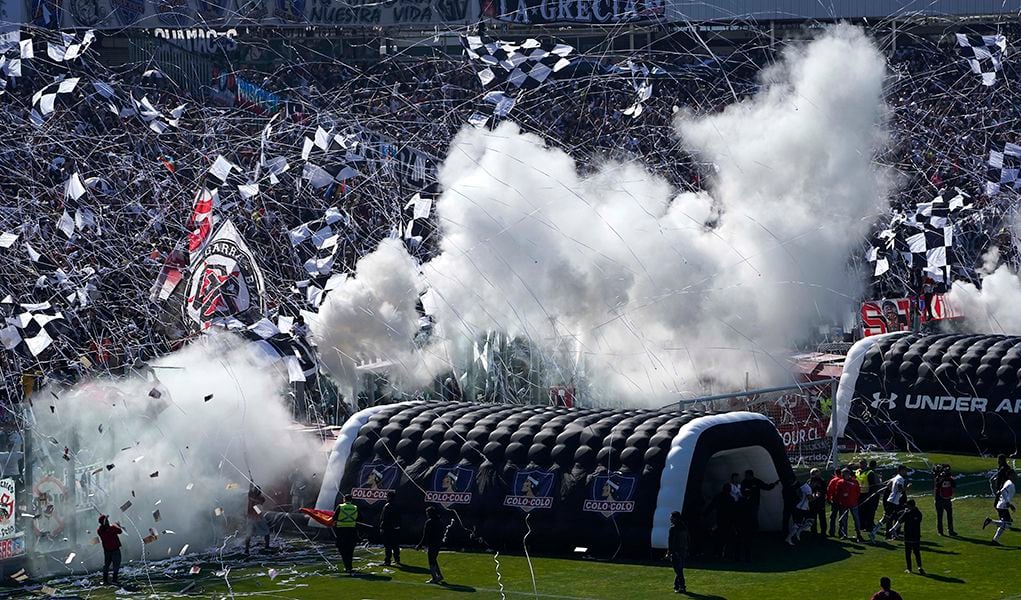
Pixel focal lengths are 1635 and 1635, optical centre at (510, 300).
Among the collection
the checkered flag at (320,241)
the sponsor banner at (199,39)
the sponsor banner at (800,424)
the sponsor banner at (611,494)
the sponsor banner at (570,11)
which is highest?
the sponsor banner at (570,11)

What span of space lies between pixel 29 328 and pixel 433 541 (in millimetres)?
8652

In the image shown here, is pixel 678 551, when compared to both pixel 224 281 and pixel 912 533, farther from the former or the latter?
pixel 224 281

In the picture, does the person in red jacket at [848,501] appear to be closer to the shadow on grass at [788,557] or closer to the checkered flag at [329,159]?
the shadow on grass at [788,557]

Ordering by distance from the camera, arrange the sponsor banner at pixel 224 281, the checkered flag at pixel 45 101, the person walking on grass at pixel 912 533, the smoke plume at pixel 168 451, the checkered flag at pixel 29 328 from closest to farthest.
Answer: the person walking on grass at pixel 912 533
the smoke plume at pixel 168 451
the checkered flag at pixel 29 328
the sponsor banner at pixel 224 281
the checkered flag at pixel 45 101

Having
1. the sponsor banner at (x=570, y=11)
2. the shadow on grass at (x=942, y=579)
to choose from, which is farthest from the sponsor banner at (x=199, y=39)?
the shadow on grass at (x=942, y=579)

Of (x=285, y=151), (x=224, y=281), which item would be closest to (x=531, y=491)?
(x=224, y=281)

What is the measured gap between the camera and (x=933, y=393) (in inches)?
1240

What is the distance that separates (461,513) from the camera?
23.5m

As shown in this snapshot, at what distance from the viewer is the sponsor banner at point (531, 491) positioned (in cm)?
2306

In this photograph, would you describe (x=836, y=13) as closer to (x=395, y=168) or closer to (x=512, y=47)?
(x=512, y=47)

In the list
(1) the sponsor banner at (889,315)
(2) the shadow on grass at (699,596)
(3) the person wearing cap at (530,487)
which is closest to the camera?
(2) the shadow on grass at (699,596)

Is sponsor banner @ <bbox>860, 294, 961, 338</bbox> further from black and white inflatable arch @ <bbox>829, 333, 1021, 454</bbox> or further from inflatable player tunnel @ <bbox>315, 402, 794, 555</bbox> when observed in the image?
inflatable player tunnel @ <bbox>315, 402, 794, 555</bbox>

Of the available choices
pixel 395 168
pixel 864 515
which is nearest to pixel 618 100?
pixel 395 168

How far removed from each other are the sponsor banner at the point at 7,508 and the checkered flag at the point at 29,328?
4.09 meters
